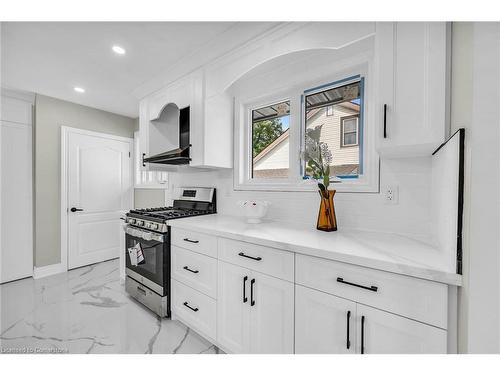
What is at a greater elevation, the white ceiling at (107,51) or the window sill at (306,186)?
the white ceiling at (107,51)

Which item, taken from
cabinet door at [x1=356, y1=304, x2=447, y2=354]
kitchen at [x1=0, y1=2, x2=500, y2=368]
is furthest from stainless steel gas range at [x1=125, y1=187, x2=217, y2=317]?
cabinet door at [x1=356, y1=304, x2=447, y2=354]

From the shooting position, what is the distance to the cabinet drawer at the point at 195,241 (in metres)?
1.63

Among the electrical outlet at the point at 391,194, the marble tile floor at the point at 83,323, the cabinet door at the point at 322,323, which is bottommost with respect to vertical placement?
the marble tile floor at the point at 83,323

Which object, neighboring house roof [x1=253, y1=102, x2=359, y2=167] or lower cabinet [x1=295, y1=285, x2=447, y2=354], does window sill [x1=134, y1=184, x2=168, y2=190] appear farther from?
lower cabinet [x1=295, y1=285, x2=447, y2=354]

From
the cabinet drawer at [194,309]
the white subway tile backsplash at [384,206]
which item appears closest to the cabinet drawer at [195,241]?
the cabinet drawer at [194,309]

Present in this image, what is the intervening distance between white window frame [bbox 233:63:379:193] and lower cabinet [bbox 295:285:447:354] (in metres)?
0.80

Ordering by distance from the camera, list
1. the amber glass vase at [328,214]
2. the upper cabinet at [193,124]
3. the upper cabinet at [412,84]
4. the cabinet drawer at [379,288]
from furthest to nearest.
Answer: the upper cabinet at [193,124]
the amber glass vase at [328,214]
the upper cabinet at [412,84]
the cabinet drawer at [379,288]

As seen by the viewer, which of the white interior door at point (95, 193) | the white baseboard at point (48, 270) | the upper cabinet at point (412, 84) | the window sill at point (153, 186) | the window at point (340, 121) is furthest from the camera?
the window sill at point (153, 186)

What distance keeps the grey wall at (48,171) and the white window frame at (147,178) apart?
95 centimetres

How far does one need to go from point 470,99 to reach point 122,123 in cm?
425

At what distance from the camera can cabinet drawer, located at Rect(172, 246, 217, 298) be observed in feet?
5.34

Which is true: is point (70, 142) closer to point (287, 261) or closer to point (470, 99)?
point (287, 261)

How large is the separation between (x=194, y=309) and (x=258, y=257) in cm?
78

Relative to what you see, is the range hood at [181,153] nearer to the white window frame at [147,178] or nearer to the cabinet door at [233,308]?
the white window frame at [147,178]
